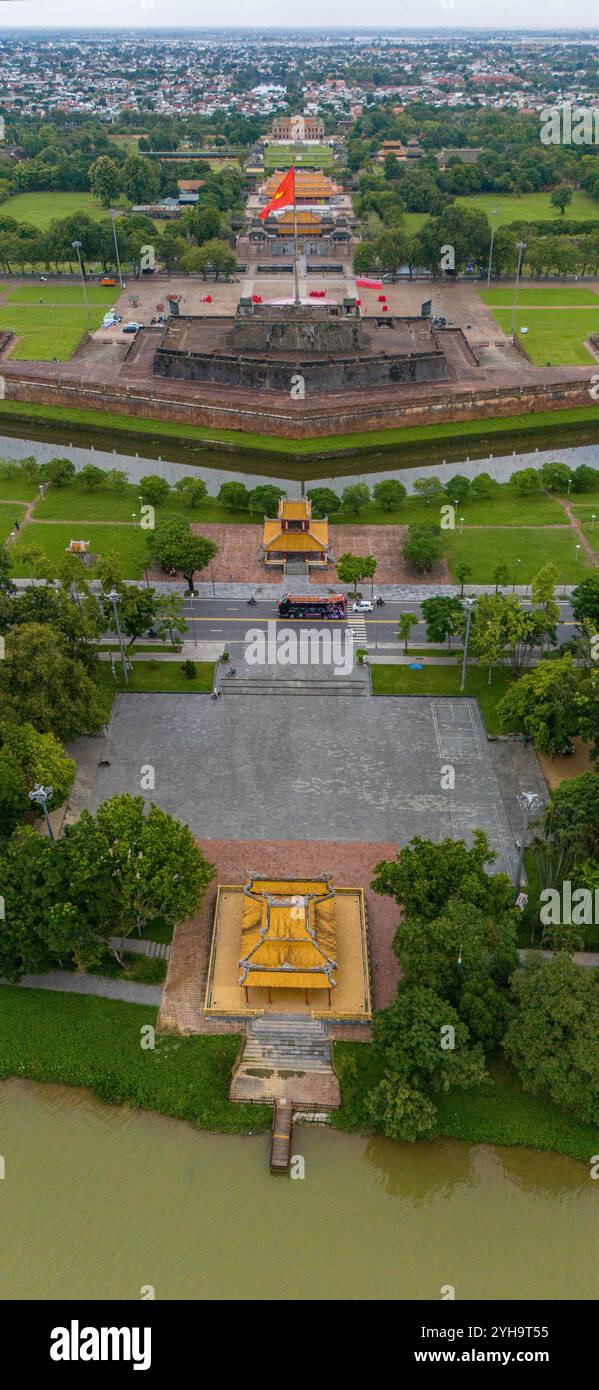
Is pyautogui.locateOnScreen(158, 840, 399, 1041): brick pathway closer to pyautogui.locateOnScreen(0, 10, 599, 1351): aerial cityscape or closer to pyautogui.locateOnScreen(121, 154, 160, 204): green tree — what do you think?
pyautogui.locateOnScreen(0, 10, 599, 1351): aerial cityscape

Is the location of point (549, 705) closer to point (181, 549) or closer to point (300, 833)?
point (300, 833)

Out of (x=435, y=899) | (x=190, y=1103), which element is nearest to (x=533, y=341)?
(x=435, y=899)

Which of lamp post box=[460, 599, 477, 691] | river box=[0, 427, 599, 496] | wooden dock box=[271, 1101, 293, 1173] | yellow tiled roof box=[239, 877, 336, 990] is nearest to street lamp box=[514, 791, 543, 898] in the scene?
yellow tiled roof box=[239, 877, 336, 990]

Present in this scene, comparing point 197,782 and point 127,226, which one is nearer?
point 197,782

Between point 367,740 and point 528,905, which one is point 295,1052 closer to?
point 528,905

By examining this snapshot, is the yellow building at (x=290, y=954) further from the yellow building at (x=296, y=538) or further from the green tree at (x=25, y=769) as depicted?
the yellow building at (x=296, y=538)

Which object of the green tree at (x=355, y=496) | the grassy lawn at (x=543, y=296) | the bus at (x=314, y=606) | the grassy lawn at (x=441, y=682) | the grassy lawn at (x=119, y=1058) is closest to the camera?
the grassy lawn at (x=119, y=1058)

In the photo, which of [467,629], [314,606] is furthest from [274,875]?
[314,606]

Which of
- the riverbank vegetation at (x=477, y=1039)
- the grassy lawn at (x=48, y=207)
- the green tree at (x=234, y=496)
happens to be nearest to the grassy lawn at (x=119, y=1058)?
the riverbank vegetation at (x=477, y=1039)
